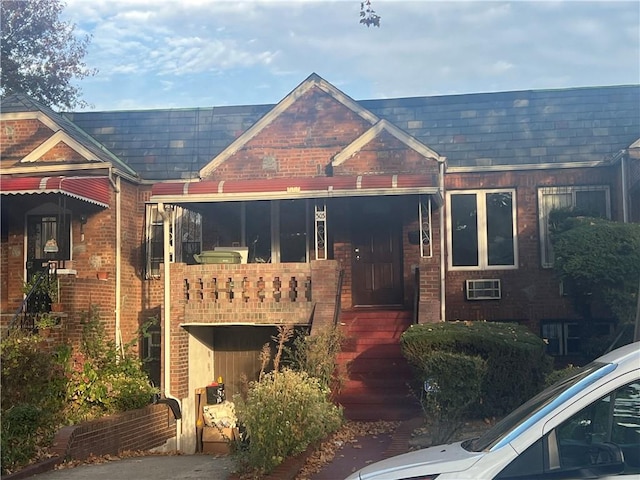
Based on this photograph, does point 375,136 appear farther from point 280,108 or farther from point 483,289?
point 483,289

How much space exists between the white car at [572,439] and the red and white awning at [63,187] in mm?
10450

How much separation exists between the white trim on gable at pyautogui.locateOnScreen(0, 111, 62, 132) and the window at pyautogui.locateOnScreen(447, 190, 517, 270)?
8.24 m

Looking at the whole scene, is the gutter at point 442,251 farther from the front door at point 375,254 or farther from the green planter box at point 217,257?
the green planter box at point 217,257

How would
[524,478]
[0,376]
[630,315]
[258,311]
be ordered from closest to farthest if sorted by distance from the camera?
[524,478] < [0,376] < [630,315] < [258,311]

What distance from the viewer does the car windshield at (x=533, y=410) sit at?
3.91 m

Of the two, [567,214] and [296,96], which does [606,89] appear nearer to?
[567,214]

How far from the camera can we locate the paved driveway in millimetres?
8297

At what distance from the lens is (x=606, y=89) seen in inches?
635

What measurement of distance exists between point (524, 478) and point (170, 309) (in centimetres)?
1022

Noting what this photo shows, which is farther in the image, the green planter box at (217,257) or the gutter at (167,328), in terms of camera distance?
the green planter box at (217,257)

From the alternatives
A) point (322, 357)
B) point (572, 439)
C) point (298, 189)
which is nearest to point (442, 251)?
point (298, 189)

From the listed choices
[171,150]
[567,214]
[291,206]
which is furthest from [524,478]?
[171,150]

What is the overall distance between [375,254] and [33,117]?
25.1 ft

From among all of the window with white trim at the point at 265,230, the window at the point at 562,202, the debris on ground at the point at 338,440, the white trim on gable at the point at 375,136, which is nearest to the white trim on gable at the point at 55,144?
the window with white trim at the point at 265,230
